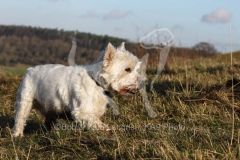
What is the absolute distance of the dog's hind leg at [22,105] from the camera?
6883 millimetres

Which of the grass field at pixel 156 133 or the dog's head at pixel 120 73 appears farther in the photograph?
the dog's head at pixel 120 73

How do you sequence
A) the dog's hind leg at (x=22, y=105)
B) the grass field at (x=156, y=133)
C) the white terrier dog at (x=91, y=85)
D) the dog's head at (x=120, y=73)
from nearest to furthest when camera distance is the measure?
the grass field at (x=156, y=133), the white terrier dog at (x=91, y=85), the dog's head at (x=120, y=73), the dog's hind leg at (x=22, y=105)

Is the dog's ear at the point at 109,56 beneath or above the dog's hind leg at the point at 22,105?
above

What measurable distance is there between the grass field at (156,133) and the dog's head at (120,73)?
61 cm

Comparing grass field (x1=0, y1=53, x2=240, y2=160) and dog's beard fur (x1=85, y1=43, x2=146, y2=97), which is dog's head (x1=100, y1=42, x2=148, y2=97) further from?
grass field (x1=0, y1=53, x2=240, y2=160)

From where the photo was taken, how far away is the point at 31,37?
128625 millimetres

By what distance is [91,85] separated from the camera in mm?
6156

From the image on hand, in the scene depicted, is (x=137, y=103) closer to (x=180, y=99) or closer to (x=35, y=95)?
(x=180, y=99)

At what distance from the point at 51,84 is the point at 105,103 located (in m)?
0.99

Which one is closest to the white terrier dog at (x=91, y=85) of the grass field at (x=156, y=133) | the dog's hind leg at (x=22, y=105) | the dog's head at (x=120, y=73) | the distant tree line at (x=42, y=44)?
the dog's head at (x=120, y=73)

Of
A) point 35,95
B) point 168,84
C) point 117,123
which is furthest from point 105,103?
point 168,84

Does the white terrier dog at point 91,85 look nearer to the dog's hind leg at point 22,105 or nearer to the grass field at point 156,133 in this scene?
the dog's hind leg at point 22,105

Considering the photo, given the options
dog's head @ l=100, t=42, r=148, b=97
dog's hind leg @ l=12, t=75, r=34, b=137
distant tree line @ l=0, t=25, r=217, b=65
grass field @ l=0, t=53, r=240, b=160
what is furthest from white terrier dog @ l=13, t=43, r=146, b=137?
distant tree line @ l=0, t=25, r=217, b=65

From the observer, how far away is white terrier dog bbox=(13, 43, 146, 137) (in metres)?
6.05
